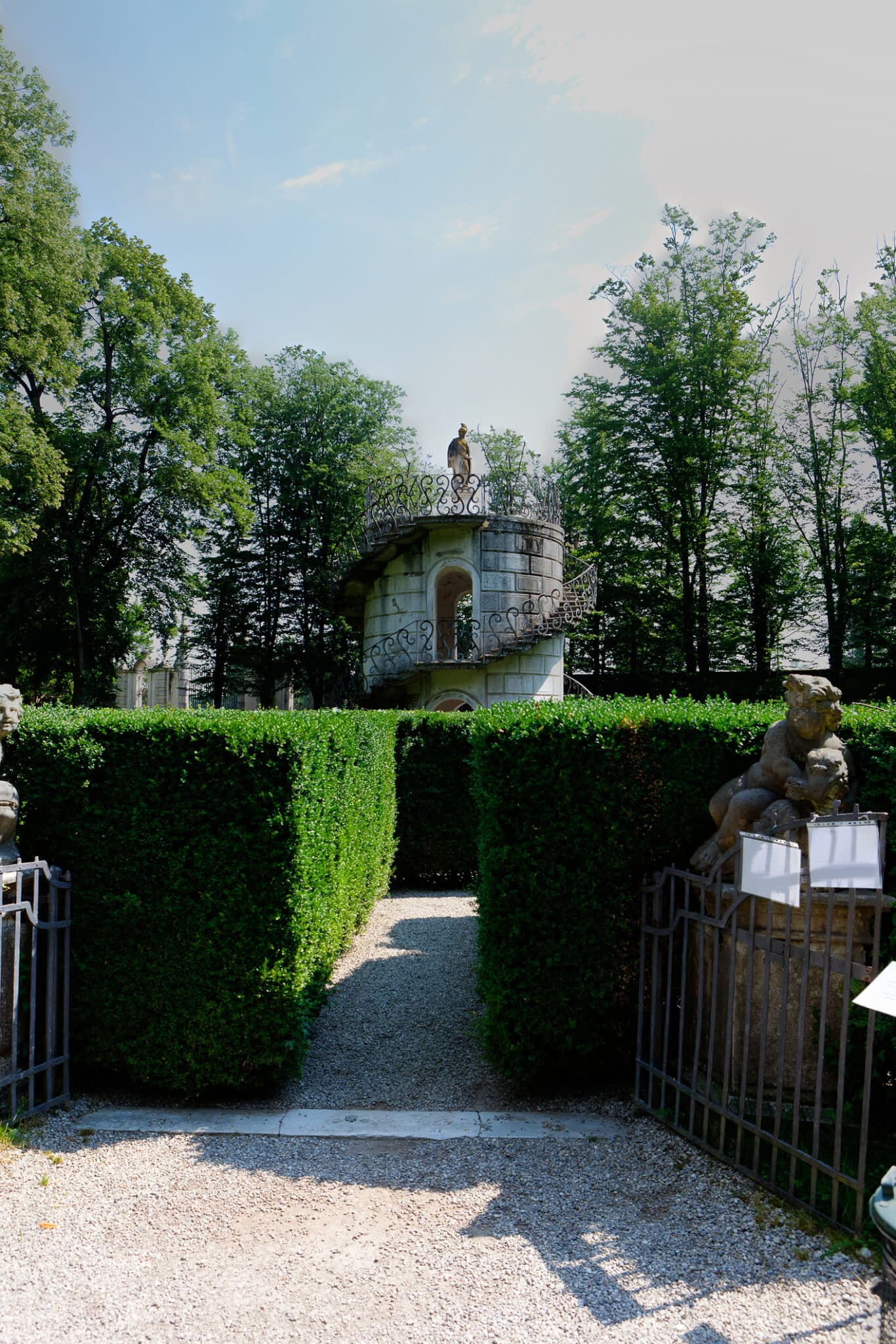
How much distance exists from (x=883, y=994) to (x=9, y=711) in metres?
4.80

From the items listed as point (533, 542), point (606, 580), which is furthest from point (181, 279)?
point (606, 580)

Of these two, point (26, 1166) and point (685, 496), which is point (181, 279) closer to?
point (685, 496)

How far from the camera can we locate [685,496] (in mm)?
28562

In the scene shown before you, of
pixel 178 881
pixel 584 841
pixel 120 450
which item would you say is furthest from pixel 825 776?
pixel 120 450

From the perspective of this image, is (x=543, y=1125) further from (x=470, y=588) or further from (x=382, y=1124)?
(x=470, y=588)

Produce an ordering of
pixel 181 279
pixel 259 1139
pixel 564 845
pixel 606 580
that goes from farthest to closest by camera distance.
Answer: pixel 606 580, pixel 181 279, pixel 564 845, pixel 259 1139

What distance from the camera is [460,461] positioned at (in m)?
20.7

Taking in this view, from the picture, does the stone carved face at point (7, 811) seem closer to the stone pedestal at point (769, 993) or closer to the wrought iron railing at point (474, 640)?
the stone pedestal at point (769, 993)

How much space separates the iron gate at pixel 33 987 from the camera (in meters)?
4.90

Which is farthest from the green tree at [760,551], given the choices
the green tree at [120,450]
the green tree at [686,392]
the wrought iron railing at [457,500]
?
the green tree at [120,450]

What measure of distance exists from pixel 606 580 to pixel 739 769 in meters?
26.0

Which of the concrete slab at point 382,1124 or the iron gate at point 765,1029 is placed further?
the concrete slab at point 382,1124

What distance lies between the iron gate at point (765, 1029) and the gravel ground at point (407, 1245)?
0.21m

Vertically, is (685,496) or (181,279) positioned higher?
(181,279)
